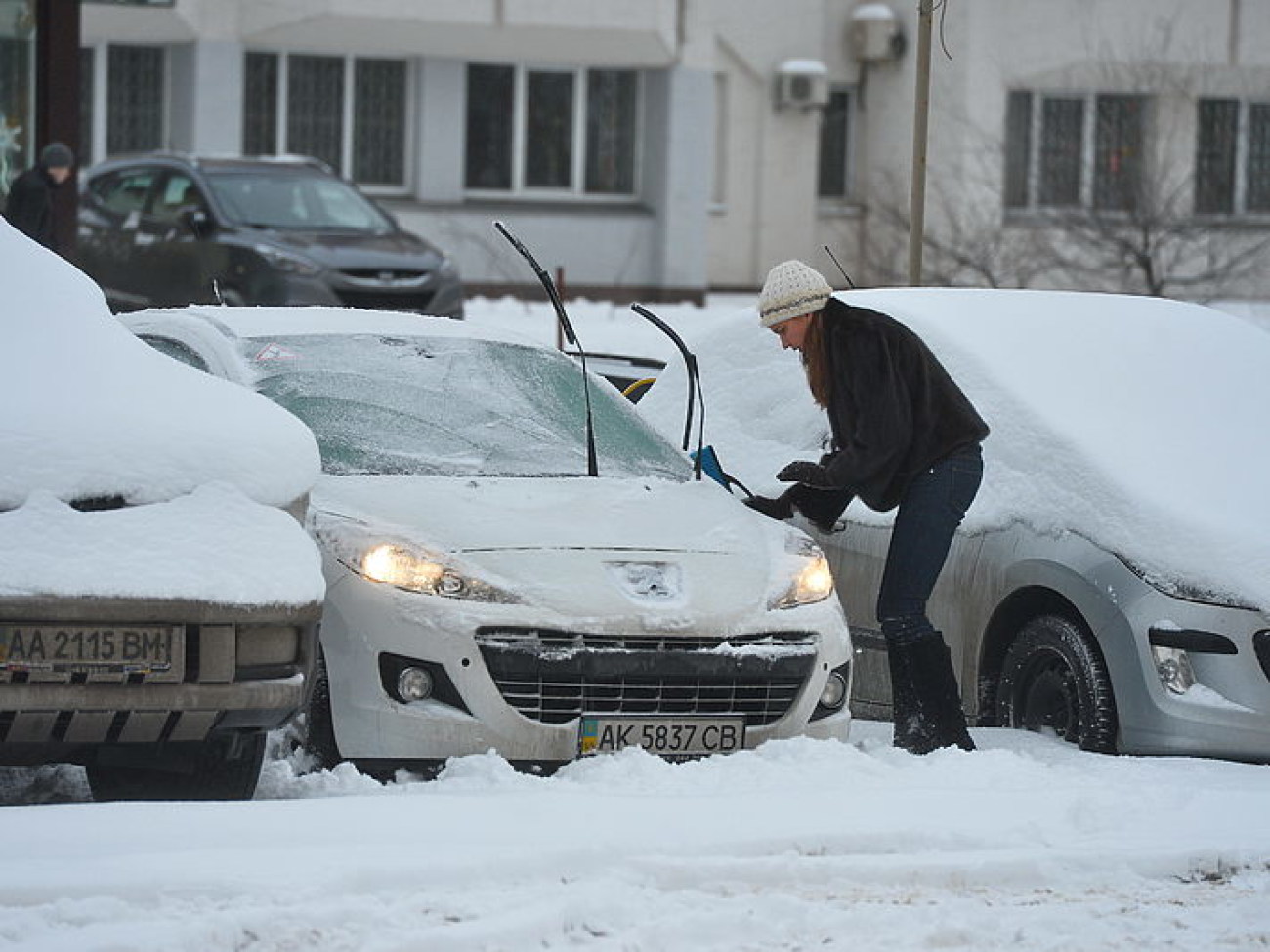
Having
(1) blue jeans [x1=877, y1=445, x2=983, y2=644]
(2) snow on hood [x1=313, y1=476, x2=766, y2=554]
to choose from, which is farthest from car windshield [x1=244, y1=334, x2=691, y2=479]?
(1) blue jeans [x1=877, y1=445, x2=983, y2=644]

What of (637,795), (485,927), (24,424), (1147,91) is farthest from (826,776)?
(1147,91)

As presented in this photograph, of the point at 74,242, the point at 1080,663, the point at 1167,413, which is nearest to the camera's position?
the point at 1080,663

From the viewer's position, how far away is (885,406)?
7125 millimetres

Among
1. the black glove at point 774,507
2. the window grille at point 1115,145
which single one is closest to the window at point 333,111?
the window grille at point 1115,145

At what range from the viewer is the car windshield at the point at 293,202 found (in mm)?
19078

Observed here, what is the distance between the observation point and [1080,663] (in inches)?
280

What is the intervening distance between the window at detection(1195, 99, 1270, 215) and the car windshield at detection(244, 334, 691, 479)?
21.3 meters

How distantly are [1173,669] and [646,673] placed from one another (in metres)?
1.69

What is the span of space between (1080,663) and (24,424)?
10.6 feet

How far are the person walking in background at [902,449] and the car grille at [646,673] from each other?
71cm

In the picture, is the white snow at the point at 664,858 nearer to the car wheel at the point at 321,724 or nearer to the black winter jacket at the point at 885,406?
the car wheel at the point at 321,724

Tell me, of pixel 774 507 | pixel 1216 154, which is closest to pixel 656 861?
pixel 774 507

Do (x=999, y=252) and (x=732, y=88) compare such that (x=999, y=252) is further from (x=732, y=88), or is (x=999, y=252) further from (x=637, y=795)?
(x=637, y=795)

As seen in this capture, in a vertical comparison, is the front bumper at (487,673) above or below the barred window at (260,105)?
below
